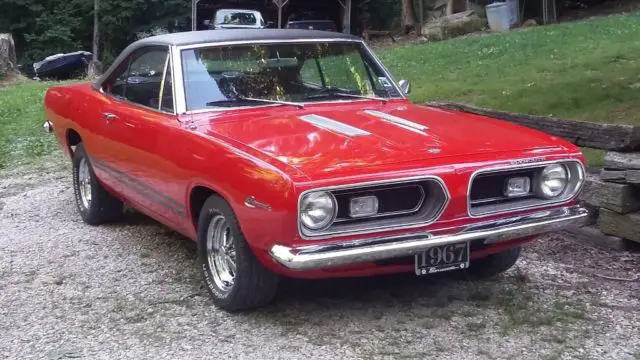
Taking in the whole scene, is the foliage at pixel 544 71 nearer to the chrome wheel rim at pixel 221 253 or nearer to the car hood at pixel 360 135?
the car hood at pixel 360 135

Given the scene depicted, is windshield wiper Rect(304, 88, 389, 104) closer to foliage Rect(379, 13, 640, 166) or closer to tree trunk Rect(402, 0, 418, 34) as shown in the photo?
foliage Rect(379, 13, 640, 166)

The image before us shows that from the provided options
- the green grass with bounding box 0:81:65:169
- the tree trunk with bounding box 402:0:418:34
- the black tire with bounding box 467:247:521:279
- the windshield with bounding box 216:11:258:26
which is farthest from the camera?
the tree trunk with bounding box 402:0:418:34

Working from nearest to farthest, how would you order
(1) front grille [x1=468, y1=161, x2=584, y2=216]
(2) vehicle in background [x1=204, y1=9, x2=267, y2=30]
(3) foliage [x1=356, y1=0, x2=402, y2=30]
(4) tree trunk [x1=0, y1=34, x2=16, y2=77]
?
(1) front grille [x1=468, y1=161, x2=584, y2=216], (4) tree trunk [x1=0, y1=34, x2=16, y2=77], (2) vehicle in background [x1=204, y1=9, x2=267, y2=30], (3) foliage [x1=356, y1=0, x2=402, y2=30]

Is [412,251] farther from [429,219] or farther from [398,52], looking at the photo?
[398,52]

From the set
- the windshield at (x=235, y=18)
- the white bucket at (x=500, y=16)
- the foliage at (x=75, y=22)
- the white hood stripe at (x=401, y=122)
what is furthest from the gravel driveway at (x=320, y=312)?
the foliage at (x=75, y=22)

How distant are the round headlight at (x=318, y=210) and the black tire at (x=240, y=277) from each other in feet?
1.62

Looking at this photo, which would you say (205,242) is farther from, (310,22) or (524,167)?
(310,22)

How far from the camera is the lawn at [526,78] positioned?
348 inches

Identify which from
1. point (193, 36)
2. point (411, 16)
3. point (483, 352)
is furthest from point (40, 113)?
point (411, 16)

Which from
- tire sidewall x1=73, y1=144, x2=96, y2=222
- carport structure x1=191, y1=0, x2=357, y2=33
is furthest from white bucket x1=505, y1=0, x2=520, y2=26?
tire sidewall x1=73, y1=144, x2=96, y2=222

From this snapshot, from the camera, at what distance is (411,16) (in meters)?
31.0

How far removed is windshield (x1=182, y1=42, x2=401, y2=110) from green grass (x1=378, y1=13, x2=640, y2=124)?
3.12 metres

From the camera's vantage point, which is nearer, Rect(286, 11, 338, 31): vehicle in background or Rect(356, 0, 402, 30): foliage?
Rect(286, 11, 338, 31): vehicle in background

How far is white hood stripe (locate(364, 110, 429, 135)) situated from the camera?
15.4 ft
